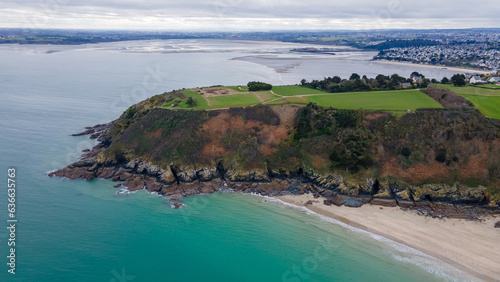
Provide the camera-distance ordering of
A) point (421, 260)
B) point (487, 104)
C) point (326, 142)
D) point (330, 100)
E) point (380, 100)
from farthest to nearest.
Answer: point (330, 100) → point (380, 100) → point (487, 104) → point (326, 142) → point (421, 260)

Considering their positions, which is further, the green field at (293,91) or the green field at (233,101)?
the green field at (293,91)

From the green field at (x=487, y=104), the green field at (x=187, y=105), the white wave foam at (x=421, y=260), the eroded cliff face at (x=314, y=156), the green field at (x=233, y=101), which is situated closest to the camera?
the white wave foam at (x=421, y=260)

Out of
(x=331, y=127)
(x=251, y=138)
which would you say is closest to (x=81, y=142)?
(x=251, y=138)

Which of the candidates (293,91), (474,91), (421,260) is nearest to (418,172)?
(421,260)

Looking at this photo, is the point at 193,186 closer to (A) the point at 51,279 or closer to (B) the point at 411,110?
(A) the point at 51,279

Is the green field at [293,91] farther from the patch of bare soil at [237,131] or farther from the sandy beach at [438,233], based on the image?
the sandy beach at [438,233]

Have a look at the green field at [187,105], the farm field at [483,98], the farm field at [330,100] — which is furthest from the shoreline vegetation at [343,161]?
the farm field at [483,98]

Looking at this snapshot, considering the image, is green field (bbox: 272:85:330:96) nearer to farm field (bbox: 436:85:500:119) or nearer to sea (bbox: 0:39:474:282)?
farm field (bbox: 436:85:500:119)

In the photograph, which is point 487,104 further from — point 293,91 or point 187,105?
point 187,105
